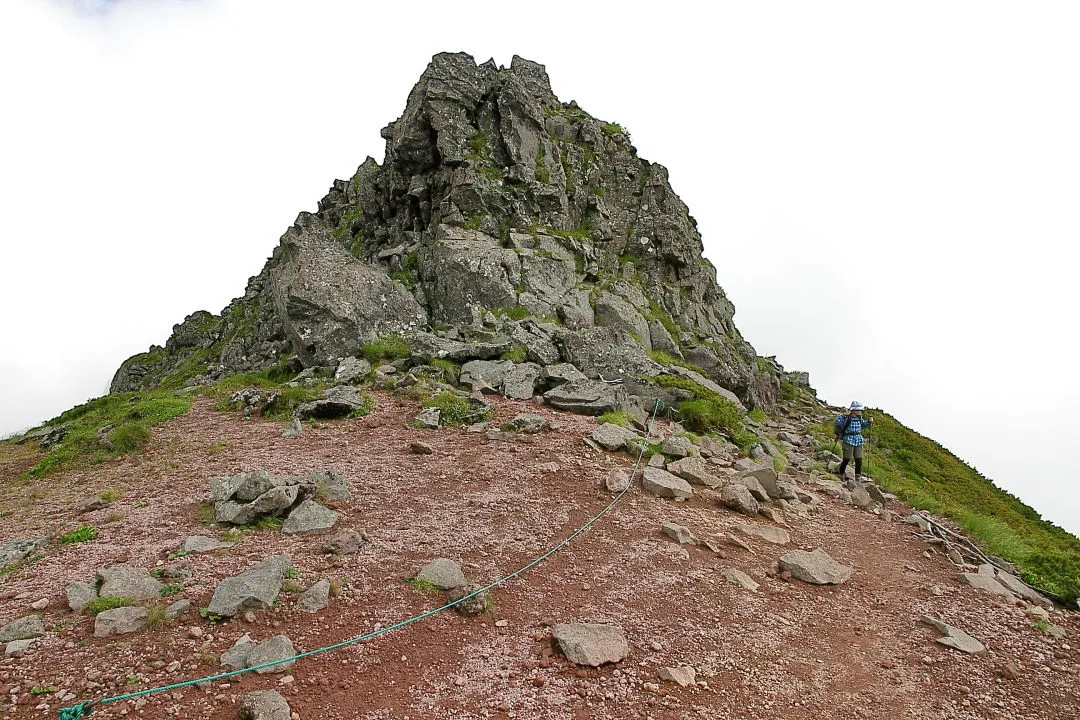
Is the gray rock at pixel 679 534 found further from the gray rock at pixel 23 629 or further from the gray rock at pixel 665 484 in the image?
the gray rock at pixel 23 629

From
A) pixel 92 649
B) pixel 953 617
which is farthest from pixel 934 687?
pixel 92 649

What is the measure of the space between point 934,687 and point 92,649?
31.5ft

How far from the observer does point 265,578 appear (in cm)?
711

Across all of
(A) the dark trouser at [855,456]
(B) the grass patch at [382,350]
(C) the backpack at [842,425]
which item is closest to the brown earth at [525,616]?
(A) the dark trouser at [855,456]

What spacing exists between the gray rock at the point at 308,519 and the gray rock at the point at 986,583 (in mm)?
11118

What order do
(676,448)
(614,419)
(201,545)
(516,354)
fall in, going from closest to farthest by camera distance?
(201,545) → (676,448) → (614,419) → (516,354)

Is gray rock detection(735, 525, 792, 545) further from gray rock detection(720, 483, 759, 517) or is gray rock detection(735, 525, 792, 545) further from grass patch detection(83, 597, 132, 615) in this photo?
grass patch detection(83, 597, 132, 615)

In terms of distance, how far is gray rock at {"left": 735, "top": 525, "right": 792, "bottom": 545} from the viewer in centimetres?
1062

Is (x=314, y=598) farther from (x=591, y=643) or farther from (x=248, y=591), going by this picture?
(x=591, y=643)

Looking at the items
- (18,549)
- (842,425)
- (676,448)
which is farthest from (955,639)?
(18,549)

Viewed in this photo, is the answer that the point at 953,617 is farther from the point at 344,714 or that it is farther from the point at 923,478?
the point at 923,478

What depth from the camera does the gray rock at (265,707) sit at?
4.99 m

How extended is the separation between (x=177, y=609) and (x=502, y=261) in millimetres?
21403

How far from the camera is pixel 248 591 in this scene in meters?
6.79
